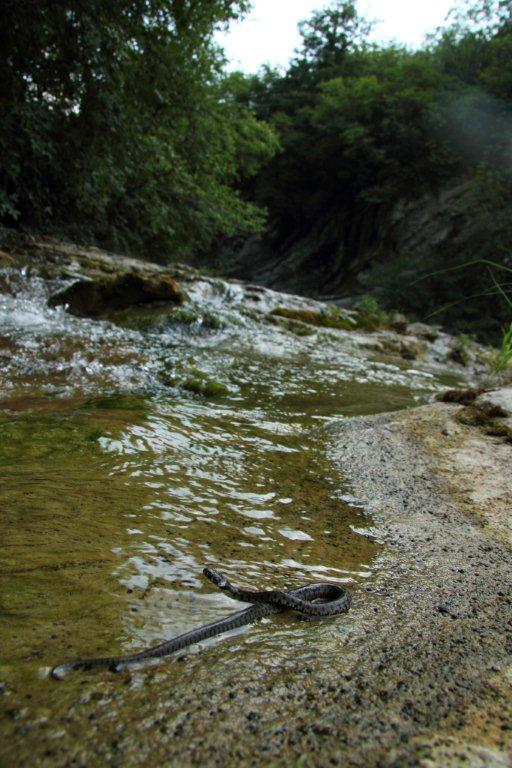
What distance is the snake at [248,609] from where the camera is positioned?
1.22 metres

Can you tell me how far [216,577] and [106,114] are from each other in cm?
1030

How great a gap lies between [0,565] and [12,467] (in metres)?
0.99

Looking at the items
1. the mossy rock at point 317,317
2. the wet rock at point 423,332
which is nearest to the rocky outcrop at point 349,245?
the wet rock at point 423,332

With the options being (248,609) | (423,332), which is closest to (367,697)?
(248,609)

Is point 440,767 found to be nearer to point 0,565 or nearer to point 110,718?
point 110,718

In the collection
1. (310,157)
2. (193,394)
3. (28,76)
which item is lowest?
(193,394)

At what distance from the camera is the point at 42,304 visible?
746 centimetres

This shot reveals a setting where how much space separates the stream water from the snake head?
3 cm

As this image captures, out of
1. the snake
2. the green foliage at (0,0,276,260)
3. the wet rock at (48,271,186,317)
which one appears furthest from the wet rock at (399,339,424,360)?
the snake

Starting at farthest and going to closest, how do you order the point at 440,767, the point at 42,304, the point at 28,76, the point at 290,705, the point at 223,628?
the point at 28,76 < the point at 42,304 < the point at 223,628 < the point at 290,705 < the point at 440,767

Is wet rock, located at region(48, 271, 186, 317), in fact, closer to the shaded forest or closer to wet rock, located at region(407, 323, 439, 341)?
the shaded forest

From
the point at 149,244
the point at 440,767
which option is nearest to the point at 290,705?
the point at 440,767

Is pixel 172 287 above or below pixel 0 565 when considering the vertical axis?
above

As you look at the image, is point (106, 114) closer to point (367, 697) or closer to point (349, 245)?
point (367, 697)
